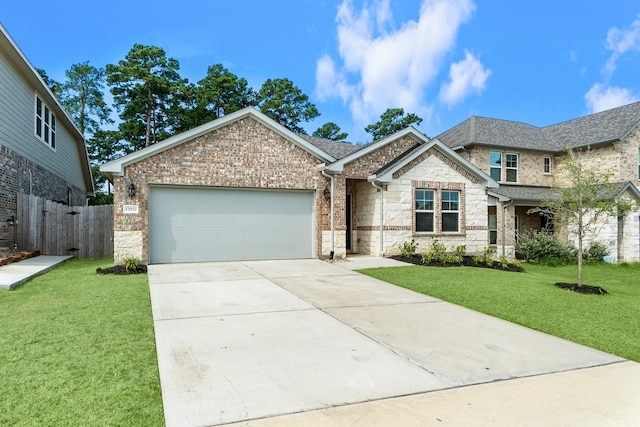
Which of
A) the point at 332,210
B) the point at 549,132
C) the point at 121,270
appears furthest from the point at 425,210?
the point at 549,132

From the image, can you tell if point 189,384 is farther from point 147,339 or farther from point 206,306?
point 206,306

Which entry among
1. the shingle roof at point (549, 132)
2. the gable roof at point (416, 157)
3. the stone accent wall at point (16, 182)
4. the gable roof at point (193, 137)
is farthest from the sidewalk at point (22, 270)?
the shingle roof at point (549, 132)

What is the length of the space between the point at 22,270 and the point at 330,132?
107ft

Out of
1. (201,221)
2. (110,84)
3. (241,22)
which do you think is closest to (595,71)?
(241,22)

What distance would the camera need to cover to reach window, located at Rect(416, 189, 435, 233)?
1488 centimetres

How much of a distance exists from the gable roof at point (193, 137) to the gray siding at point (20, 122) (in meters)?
3.29

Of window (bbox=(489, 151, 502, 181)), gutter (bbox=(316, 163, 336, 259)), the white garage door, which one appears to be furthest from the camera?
window (bbox=(489, 151, 502, 181))

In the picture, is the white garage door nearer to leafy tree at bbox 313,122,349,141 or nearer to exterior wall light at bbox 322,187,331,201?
exterior wall light at bbox 322,187,331,201

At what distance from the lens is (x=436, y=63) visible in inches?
835

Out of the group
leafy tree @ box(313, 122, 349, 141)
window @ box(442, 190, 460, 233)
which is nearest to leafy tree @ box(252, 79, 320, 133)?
leafy tree @ box(313, 122, 349, 141)

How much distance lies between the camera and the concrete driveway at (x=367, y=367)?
126 inches

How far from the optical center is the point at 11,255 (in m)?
11.1

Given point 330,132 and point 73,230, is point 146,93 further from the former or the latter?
point 73,230

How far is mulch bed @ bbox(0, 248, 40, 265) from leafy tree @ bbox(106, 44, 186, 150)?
21.7 m
